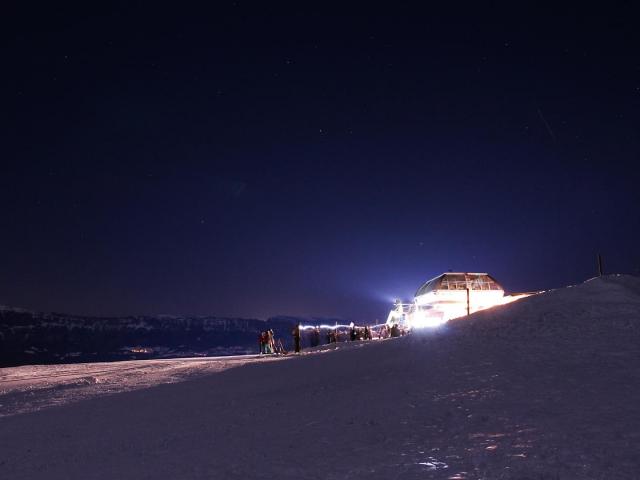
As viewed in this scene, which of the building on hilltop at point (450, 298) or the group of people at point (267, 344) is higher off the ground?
the building on hilltop at point (450, 298)

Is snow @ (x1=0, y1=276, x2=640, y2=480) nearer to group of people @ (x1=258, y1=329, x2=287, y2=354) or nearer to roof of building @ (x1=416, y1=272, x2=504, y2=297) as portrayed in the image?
group of people @ (x1=258, y1=329, x2=287, y2=354)

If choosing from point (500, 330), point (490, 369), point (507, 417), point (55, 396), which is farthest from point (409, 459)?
point (55, 396)

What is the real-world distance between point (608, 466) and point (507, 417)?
215 centimetres

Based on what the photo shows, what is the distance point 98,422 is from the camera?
11.4 m

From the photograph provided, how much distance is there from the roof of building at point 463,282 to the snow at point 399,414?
1287 inches

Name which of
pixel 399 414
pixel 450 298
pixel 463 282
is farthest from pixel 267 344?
pixel 399 414

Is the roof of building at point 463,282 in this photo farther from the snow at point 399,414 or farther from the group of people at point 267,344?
the snow at point 399,414

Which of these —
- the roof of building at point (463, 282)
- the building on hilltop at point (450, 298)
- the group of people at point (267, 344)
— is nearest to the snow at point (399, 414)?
the group of people at point (267, 344)

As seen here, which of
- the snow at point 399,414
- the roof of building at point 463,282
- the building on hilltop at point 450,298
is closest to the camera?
the snow at point 399,414

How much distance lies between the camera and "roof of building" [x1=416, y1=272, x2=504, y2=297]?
49.7 m

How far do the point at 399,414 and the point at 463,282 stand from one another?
1681 inches

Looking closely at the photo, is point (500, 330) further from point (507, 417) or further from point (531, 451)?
point (531, 451)

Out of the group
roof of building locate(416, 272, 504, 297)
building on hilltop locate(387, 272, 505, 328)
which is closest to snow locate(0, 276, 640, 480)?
building on hilltop locate(387, 272, 505, 328)

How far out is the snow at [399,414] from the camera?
22.3 feet
